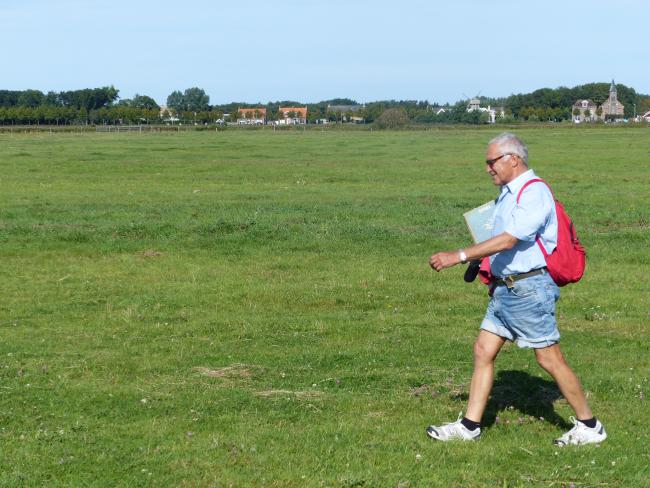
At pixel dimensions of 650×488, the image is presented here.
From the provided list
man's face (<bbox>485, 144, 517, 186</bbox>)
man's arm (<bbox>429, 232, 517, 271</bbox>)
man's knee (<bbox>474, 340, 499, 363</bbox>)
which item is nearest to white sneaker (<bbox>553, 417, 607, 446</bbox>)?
man's knee (<bbox>474, 340, 499, 363</bbox>)

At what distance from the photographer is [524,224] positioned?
685 cm

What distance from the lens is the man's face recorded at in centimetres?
706

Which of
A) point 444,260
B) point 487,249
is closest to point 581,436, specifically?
point 487,249

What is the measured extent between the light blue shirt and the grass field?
1.44m

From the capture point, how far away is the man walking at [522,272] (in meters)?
6.89

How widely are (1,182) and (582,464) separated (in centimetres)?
3143

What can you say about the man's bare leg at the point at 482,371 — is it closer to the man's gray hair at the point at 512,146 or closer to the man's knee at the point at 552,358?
the man's knee at the point at 552,358

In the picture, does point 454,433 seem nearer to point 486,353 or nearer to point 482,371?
point 482,371

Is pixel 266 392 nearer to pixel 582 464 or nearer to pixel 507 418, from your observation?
pixel 507 418

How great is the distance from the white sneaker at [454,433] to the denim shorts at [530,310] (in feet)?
2.66

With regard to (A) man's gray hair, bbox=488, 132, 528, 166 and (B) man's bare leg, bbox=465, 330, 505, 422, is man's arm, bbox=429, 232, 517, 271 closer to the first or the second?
(A) man's gray hair, bbox=488, 132, 528, 166

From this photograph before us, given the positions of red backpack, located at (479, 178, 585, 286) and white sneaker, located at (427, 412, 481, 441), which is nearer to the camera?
red backpack, located at (479, 178, 585, 286)

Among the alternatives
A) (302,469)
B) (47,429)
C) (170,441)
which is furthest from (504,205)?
(47,429)

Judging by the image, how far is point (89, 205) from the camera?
2605 cm
